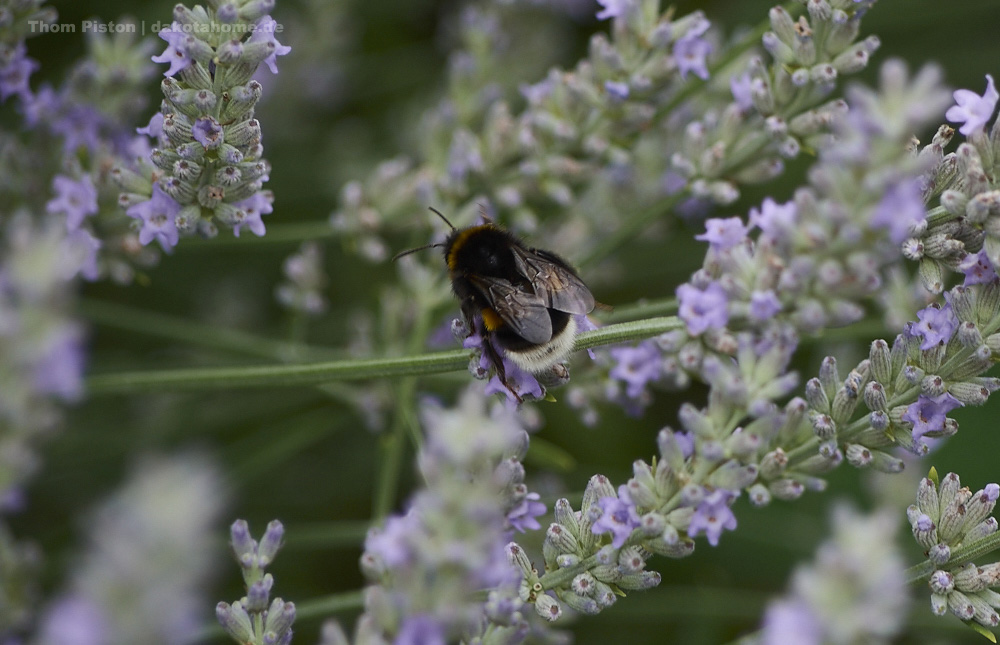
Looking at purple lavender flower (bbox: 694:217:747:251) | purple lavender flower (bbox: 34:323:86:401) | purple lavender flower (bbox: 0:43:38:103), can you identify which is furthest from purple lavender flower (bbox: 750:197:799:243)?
purple lavender flower (bbox: 0:43:38:103)

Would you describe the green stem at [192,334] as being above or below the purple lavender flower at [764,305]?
above

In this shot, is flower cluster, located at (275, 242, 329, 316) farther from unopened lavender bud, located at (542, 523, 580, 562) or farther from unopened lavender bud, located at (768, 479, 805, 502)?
unopened lavender bud, located at (768, 479, 805, 502)

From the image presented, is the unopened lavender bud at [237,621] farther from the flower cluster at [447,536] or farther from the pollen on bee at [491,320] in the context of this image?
the pollen on bee at [491,320]

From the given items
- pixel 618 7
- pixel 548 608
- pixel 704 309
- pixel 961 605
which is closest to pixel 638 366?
pixel 704 309

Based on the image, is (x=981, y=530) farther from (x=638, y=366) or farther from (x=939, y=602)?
(x=638, y=366)

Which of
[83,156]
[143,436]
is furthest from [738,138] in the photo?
[143,436]

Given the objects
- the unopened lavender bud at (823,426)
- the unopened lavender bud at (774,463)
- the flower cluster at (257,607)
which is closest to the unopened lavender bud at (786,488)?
the unopened lavender bud at (774,463)
